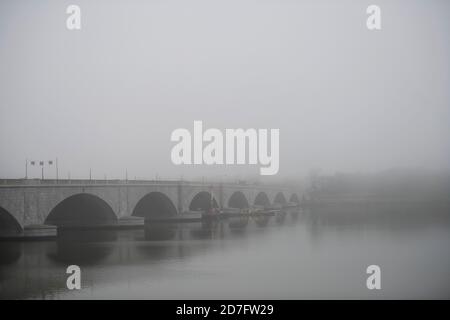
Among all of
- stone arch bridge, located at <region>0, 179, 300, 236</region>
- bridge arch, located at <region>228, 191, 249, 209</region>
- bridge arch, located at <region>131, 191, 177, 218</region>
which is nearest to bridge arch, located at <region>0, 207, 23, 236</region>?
stone arch bridge, located at <region>0, 179, 300, 236</region>

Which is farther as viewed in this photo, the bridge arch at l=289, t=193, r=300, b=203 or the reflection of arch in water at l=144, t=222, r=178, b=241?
the bridge arch at l=289, t=193, r=300, b=203

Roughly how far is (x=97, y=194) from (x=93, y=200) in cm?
174

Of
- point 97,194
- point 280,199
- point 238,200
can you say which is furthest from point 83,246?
point 280,199

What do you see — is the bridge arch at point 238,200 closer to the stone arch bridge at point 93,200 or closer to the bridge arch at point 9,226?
the stone arch bridge at point 93,200

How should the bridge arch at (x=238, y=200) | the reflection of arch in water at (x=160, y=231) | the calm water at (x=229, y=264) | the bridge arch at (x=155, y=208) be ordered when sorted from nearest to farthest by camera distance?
the calm water at (x=229, y=264) → the reflection of arch in water at (x=160, y=231) → the bridge arch at (x=155, y=208) → the bridge arch at (x=238, y=200)

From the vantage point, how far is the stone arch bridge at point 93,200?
31344 millimetres

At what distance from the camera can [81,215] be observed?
4012cm

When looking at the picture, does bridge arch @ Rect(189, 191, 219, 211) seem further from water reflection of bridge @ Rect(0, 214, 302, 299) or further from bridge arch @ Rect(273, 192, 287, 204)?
bridge arch @ Rect(273, 192, 287, 204)

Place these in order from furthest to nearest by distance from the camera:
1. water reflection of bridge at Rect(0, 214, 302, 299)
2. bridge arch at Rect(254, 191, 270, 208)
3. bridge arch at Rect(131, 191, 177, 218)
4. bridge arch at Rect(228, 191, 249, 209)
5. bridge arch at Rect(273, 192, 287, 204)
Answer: bridge arch at Rect(273, 192, 287, 204)
bridge arch at Rect(254, 191, 270, 208)
bridge arch at Rect(228, 191, 249, 209)
bridge arch at Rect(131, 191, 177, 218)
water reflection of bridge at Rect(0, 214, 302, 299)

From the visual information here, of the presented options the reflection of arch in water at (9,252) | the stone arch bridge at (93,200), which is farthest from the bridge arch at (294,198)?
the reflection of arch in water at (9,252)

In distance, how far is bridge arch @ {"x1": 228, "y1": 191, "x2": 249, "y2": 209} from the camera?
210 feet

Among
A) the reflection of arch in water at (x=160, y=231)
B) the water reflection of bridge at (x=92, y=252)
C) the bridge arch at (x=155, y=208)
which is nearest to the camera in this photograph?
the water reflection of bridge at (x=92, y=252)

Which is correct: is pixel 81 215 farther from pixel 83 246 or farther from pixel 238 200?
pixel 238 200

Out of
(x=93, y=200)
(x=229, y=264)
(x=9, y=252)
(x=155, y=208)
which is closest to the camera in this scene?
(x=229, y=264)
